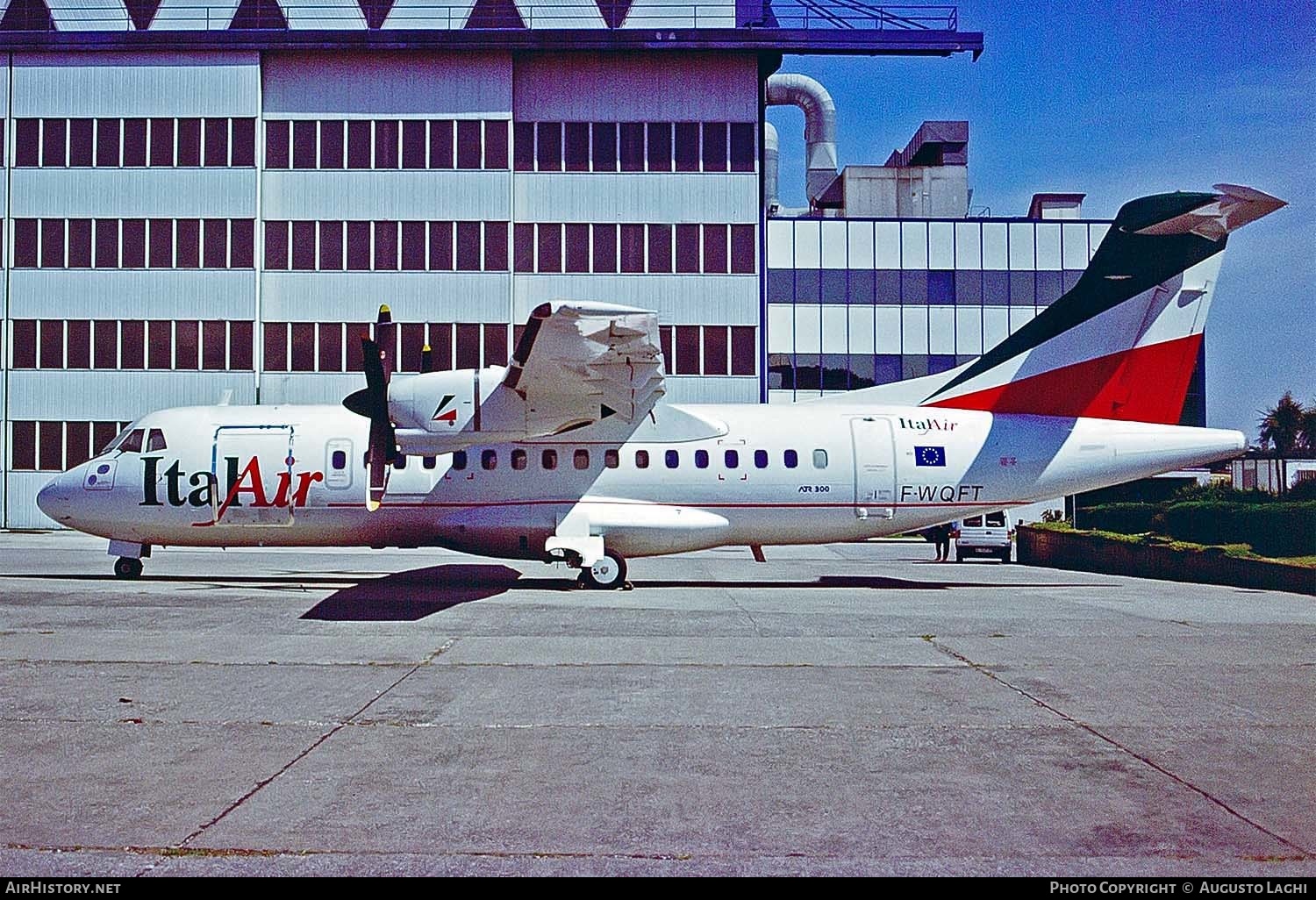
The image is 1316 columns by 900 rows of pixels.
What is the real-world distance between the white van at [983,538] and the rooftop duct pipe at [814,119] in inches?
1029

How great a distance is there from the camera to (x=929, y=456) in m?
20.1

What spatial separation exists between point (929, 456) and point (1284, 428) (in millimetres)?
25374

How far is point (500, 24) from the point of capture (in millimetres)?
38000

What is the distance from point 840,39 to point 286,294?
21078 millimetres

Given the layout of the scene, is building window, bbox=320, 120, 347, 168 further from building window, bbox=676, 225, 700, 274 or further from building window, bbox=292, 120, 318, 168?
building window, bbox=676, 225, 700, 274

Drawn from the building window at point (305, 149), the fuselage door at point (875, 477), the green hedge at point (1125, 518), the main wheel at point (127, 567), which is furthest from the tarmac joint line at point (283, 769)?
the building window at point (305, 149)

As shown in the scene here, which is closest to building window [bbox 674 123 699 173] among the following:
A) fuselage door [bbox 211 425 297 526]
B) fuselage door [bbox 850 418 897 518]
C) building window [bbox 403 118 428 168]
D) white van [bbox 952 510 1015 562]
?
building window [bbox 403 118 428 168]

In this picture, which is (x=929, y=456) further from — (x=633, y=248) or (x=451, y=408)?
(x=633, y=248)

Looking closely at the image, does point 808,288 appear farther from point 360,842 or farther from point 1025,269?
point 360,842

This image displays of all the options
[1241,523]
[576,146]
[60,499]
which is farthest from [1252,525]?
[576,146]

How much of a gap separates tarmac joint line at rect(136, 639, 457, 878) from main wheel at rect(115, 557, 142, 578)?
12.0 m

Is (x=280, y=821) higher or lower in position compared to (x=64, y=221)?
lower

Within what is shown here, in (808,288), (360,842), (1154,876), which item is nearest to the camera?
(1154,876)

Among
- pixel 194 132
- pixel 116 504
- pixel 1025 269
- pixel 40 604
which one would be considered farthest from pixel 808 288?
pixel 40 604
